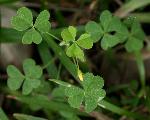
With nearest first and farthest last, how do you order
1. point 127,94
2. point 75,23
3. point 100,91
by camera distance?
point 100,91
point 127,94
point 75,23

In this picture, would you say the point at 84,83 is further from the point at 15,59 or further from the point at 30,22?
the point at 15,59

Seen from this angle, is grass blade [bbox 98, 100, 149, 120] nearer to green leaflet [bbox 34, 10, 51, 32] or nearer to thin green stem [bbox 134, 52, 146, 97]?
thin green stem [bbox 134, 52, 146, 97]

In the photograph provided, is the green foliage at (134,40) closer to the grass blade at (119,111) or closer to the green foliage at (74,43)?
the grass blade at (119,111)

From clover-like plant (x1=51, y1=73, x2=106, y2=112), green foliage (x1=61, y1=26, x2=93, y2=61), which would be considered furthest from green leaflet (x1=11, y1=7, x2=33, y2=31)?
clover-like plant (x1=51, y1=73, x2=106, y2=112)

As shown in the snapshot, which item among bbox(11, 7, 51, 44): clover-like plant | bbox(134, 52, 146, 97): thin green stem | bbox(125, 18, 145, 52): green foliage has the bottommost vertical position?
bbox(134, 52, 146, 97): thin green stem

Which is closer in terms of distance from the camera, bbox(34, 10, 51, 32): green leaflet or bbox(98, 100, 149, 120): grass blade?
bbox(34, 10, 51, 32): green leaflet

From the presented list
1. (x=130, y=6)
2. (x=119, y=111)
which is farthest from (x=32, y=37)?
(x=130, y=6)

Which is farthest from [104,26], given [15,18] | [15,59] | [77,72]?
[15,59]

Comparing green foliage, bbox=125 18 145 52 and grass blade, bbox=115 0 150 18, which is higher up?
grass blade, bbox=115 0 150 18
